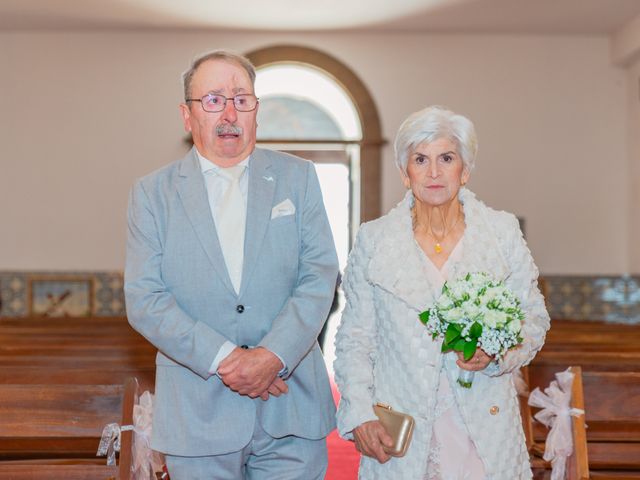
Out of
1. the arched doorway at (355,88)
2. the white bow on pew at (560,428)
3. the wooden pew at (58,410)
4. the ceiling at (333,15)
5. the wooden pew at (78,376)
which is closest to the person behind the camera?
the wooden pew at (58,410)

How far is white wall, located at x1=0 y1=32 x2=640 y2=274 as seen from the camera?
34.6 ft

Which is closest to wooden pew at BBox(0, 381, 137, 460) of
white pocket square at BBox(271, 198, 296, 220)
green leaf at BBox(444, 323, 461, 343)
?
white pocket square at BBox(271, 198, 296, 220)

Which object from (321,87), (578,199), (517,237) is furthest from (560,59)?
(517,237)

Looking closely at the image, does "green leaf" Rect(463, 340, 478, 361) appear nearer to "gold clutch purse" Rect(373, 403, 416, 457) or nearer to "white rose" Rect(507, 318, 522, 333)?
"white rose" Rect(507, 318, 522, 333)

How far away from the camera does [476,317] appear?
2230mm

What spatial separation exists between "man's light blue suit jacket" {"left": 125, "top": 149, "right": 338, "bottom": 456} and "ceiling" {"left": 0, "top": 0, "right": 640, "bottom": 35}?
709 cm

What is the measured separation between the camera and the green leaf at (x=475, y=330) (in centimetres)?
225

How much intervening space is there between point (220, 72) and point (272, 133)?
927 centimetres

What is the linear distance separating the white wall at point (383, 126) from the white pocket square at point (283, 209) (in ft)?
26.2

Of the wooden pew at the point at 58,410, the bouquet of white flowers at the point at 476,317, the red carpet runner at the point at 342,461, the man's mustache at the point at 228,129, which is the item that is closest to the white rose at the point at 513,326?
the bouquet of white flowers at the point at 476,317

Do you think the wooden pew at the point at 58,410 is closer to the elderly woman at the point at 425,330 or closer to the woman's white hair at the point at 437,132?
the elderly woman at the point at 425,330

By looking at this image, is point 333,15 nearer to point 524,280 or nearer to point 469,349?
point 524,280

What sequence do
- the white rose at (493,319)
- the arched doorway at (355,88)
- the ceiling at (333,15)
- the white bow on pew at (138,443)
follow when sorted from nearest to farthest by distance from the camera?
the white rose at (493,319), the white bow on pew at (138,443), the ceiling at (333,15), the arched doorway at (355,88)

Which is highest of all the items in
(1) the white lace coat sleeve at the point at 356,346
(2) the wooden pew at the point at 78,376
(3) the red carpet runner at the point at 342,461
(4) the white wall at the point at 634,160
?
(4) the white wall at the point at 634,160
